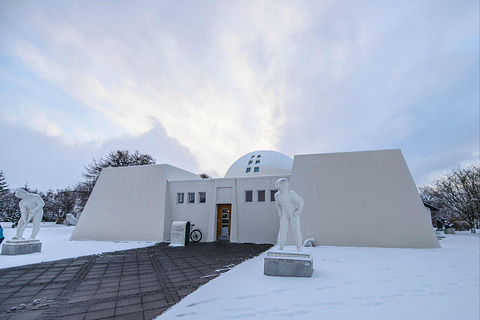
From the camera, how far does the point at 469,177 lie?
22.6 meters

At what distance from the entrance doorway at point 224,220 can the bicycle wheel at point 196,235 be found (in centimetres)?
115

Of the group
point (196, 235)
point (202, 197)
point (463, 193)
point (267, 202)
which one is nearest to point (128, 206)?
point (202, 197)

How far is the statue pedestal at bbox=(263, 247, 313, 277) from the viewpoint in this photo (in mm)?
4977

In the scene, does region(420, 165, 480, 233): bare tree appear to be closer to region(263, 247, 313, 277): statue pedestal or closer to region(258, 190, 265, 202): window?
region(258, 190, 265, 202): window

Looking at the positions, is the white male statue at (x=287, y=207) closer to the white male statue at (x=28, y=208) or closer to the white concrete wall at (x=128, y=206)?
the white male statue at (x=28, y=208)

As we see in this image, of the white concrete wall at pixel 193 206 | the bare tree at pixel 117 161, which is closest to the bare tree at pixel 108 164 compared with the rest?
the bare tree at pixel 117 161

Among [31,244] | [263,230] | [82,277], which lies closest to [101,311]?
[82,277]

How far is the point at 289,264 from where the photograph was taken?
504cm

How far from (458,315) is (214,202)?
11.6 meters

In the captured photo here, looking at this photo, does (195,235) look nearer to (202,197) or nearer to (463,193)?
(202,197)

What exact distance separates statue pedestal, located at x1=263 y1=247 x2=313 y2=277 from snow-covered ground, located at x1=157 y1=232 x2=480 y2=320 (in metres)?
0.22

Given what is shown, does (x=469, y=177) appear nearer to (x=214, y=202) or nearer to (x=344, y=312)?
(x=214, y=202)

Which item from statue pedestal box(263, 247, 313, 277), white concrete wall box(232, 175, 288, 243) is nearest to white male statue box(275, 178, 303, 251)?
statue pedestal box(263, 247, 313, 277)

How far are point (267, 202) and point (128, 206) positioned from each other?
859cm
